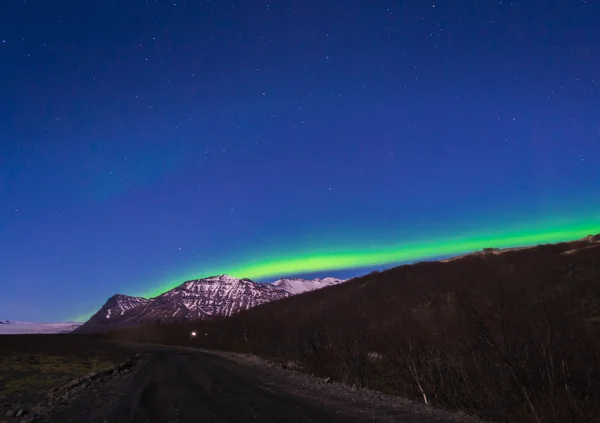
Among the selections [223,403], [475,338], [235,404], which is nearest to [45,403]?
[223,403]

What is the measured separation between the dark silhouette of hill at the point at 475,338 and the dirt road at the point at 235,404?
196 cm

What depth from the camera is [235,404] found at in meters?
15.8

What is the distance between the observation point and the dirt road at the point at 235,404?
43.9 feet

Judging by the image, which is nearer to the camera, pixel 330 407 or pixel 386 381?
pixel 330 407

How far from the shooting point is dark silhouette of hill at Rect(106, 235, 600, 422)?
1293 centimetres

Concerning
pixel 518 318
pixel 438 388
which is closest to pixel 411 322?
pixel 518 318

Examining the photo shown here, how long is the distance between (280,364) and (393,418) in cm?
2051

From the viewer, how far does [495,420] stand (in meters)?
12.6

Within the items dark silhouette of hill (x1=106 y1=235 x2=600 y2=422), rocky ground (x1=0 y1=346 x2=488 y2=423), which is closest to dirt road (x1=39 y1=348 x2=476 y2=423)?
rocky ground (x1=0 y1=346 x2=488 y2=423)

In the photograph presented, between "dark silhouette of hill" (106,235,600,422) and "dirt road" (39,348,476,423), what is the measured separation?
196 centimetres

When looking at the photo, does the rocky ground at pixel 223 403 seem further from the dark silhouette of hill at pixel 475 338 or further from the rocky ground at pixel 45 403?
the dark silhouette of hill at pixel 475 338

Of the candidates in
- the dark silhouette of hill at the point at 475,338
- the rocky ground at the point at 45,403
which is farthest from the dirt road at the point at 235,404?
the dark silhouette of hill at the point at 475,338

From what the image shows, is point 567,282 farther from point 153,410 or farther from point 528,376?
point 153,410

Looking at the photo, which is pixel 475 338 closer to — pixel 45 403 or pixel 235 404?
pixel 235 404
